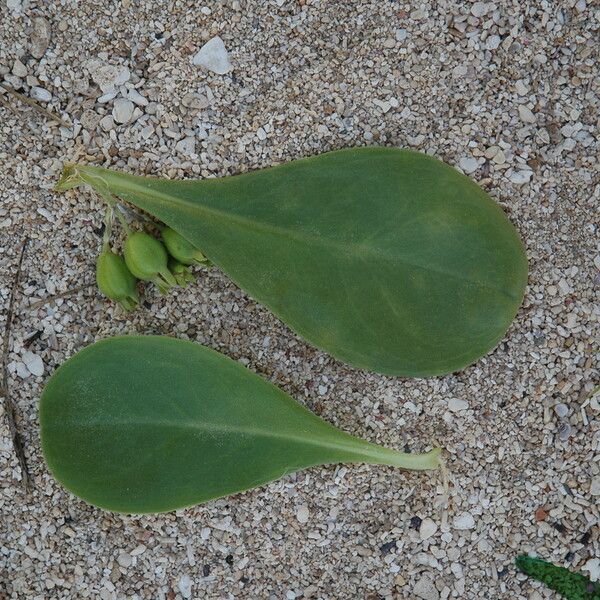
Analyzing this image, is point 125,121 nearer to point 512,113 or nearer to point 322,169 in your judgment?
point 322,169

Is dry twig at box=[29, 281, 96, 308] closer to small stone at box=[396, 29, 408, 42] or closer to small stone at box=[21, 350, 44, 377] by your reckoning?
small stone at box=[21, 350, 44, 377]

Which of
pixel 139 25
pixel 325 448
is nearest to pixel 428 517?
pixel 325 448

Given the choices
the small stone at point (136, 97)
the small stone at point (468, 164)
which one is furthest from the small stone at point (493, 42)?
the small stone at point (136, 97)

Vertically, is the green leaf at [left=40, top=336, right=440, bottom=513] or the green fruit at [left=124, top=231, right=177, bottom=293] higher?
the green fruit at [left=124, top=231, right=177, bottom=293]

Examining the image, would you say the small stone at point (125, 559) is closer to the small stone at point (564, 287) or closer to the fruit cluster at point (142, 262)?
the fruit cluster at point (142, 262)

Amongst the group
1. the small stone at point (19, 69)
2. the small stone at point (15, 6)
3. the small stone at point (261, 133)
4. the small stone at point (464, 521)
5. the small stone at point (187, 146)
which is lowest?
the small stone at point (464, 521)

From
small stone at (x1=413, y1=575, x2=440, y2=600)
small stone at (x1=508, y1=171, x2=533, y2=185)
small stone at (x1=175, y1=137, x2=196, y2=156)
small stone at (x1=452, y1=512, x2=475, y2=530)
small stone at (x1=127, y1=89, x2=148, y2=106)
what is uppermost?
small stone at (x1=127, y1=89, x2=148, y2=106)

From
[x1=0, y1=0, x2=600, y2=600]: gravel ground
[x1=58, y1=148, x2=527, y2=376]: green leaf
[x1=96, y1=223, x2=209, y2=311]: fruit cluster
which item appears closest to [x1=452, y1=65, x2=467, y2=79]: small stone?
[x1=0, y1=0, x2=600, y2=600]: gravel ground
